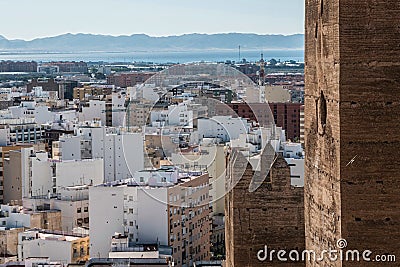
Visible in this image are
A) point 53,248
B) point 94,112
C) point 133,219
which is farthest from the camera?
point 94,112

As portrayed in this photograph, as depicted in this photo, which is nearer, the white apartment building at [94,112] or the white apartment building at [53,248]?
the white apartment building at [53,248]

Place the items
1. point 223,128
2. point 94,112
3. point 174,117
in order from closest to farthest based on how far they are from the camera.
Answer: point 223,128 < point 174,117 < point 94,112

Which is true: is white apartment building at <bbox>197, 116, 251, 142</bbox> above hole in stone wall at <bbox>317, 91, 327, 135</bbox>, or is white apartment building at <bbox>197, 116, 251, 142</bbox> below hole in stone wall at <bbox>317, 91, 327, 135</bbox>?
below

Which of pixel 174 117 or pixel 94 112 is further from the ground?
pixel 174 117

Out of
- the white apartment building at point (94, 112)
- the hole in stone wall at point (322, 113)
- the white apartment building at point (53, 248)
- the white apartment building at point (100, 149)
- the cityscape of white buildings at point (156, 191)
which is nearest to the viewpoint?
the hole in stone wall at point (322, 113)

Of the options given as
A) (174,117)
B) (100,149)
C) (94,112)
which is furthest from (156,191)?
(94,112)

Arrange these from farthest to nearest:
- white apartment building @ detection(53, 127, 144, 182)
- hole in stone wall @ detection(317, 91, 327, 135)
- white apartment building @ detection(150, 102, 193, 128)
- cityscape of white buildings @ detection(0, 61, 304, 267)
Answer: white apartment building @ detection(53, 127, 144, 182) → white apartment building @ detection(150, 102, 193, 128) → cityscape of white buildings @ detection(0, 61, 304, 267) → hole in stone wall @ detection(317, 91, 327, 135)

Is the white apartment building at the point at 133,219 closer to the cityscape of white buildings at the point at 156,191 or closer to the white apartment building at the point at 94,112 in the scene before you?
the cityscape of white buildings at the point at 156,191

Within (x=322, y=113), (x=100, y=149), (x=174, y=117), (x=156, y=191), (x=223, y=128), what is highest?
(x=322, y=113)

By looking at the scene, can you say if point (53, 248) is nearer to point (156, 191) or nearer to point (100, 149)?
point (156, 191)

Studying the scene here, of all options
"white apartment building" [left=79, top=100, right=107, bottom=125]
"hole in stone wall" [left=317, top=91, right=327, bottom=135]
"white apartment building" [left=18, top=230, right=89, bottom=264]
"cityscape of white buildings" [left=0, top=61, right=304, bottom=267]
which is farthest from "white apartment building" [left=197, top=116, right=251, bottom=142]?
"white apartment building" [left=79, top=100, right=107, bottom=125]

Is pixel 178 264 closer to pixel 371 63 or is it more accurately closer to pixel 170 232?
pixel 170 232

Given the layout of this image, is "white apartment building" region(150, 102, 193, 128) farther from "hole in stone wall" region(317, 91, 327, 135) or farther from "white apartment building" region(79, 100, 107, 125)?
"hole in stone wall" region(317, 91, 327, 135)

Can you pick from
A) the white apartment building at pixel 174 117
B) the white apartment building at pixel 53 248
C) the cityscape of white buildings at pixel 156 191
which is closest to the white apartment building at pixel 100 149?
the white apartment building at pixel 174 117
